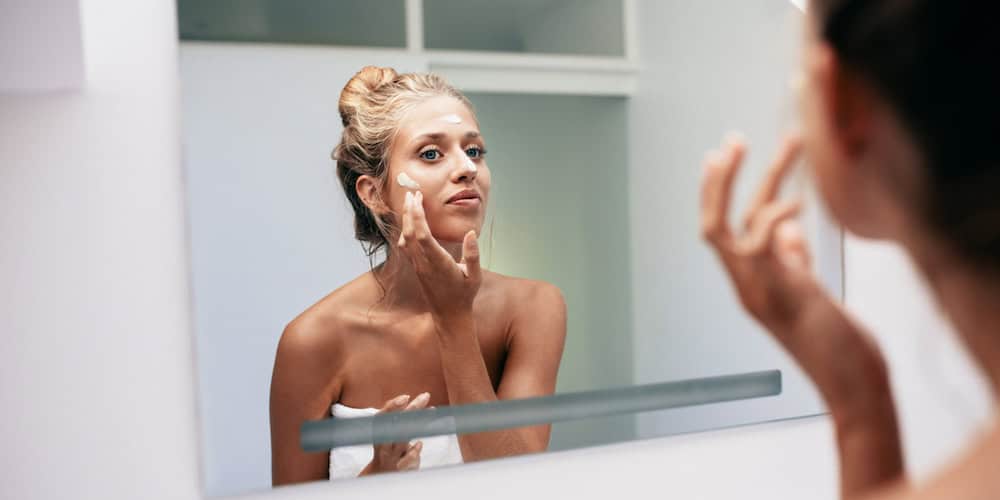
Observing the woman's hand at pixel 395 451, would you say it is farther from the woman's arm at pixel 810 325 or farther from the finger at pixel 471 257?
the woman's arm at pixel 810 325

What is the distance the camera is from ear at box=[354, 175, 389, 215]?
1.32m

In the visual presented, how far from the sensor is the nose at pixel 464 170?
136 cm

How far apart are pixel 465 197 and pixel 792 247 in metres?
0.94

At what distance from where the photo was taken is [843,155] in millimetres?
345

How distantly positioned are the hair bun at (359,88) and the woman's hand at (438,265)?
0.47ft

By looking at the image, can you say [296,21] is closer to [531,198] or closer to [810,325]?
[531,198]

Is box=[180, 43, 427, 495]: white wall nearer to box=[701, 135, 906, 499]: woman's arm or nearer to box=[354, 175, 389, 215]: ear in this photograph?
box=[354, 175, 389, 215]: ear

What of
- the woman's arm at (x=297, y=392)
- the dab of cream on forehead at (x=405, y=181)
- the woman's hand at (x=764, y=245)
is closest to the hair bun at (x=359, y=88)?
the dab of cream on forehead at (x=405, y=181)

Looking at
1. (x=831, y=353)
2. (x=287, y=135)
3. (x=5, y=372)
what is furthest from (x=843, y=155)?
(x=5, y=372)

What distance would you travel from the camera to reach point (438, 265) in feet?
4.46

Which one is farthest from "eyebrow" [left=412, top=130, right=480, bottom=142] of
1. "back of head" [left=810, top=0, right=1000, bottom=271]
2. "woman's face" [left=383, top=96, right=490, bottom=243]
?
"back of head" [left=810, top=0, right=1000, bottom=271]

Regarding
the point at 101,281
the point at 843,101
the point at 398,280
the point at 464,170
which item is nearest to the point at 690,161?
the point at 464,170

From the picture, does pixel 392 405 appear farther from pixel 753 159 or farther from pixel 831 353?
pixel 831 353

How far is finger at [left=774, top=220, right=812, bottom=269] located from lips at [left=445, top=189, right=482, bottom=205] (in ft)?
3.05
